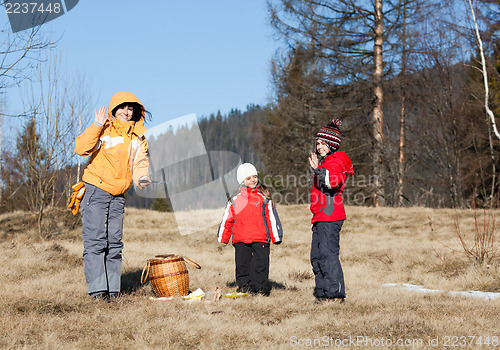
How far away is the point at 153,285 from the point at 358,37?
15862 millimetres

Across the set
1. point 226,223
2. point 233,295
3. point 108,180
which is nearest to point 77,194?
point 108,180

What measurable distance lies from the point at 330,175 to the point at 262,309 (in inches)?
61.7

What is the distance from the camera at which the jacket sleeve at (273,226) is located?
6.01 metres

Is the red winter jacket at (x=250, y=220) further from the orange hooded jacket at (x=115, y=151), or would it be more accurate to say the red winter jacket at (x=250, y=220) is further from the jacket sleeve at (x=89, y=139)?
the jacket sleeve at (x=89, y=139)

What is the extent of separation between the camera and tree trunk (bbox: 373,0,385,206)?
18.2 m

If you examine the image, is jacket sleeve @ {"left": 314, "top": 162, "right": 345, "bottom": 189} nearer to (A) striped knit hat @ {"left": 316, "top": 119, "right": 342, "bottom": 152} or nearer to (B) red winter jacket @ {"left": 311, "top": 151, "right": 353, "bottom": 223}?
(B) red winter jacket @ {"left": 311, "top": 151, "right": 353, "bottom": 223}

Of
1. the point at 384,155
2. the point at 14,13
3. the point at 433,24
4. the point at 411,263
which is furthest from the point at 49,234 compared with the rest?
the point at 433,24

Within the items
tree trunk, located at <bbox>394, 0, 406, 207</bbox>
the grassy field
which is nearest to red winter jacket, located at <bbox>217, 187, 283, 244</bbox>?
the grassy field

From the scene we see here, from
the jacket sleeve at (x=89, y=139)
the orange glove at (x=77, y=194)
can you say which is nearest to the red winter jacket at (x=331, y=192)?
the jacket sleeve at (x=89, y=139)

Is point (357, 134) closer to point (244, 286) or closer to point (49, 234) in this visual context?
point (49, 234)

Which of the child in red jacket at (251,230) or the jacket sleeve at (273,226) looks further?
the jacket sleeve at (273,226)

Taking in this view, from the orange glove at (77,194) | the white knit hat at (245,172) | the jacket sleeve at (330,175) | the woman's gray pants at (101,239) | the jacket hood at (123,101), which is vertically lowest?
the woman's gray pants at (101,239)

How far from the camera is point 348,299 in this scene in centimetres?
536

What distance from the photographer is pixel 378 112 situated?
61.5 ft
